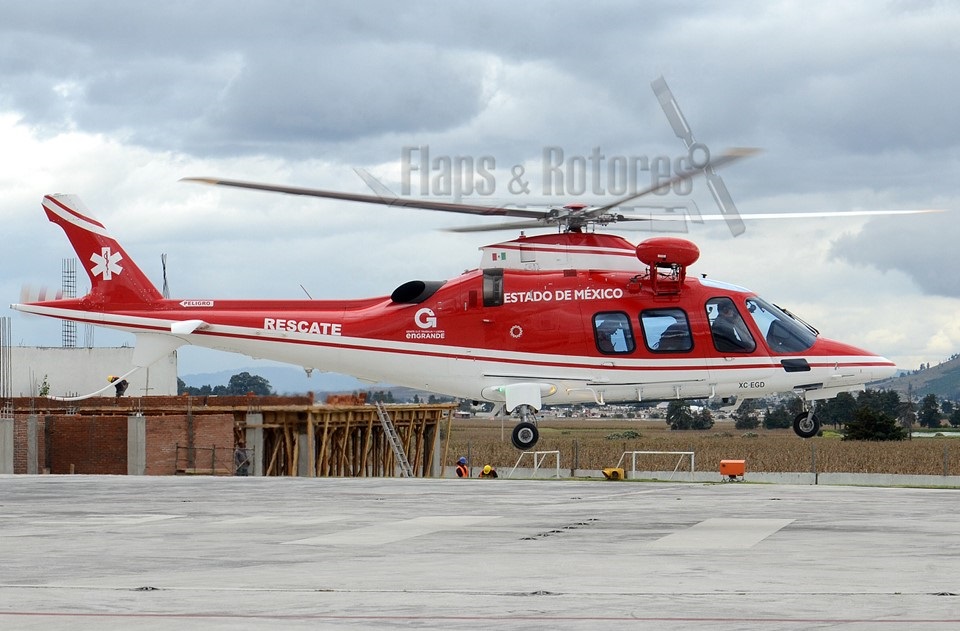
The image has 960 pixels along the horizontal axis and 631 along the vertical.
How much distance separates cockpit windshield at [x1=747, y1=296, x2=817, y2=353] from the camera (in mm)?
26359

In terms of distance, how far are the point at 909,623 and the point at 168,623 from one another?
4.73 m

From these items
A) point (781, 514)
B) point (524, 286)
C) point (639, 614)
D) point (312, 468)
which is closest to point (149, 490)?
point (524, 286)

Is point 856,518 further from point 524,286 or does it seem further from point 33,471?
point 33,471

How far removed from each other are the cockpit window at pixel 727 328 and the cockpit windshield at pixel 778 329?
36 cm

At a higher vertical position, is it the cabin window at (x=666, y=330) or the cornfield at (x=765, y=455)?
the cabin window at (x=666, y=330)

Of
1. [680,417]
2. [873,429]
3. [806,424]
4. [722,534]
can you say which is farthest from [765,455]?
[722,534]

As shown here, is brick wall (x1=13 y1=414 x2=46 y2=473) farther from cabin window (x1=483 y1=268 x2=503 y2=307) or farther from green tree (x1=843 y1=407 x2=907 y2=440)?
Answer: green tree (x1=843 y1=407 x2=907 y2=440)

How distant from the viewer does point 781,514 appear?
16.8 m

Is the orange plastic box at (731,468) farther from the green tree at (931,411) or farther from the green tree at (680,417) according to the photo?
the green tree at (931,411)

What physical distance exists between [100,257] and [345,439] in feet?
78.9

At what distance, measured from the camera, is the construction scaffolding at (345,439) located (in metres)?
49.6

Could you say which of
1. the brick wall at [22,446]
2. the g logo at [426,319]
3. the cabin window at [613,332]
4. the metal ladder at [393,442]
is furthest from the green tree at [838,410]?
the g logo at [426,319]

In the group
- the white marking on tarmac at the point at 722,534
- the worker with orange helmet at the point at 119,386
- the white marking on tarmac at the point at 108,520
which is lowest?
the white marking on tarmac at the point at 108,520

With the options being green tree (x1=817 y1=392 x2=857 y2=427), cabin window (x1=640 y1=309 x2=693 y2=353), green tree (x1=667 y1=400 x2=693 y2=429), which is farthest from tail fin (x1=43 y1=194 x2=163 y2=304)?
green tree (x1=817 y1=392 x2=857 y2=427)
